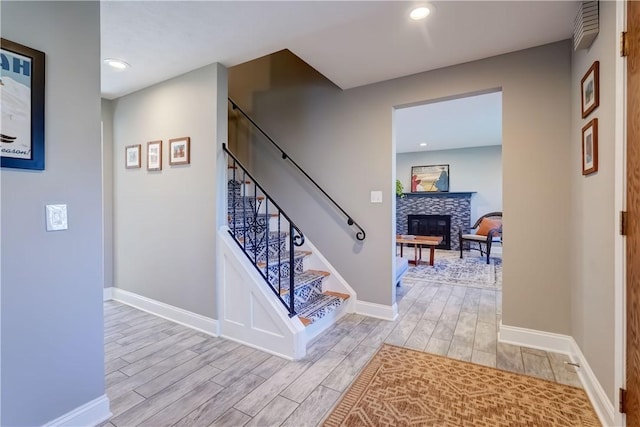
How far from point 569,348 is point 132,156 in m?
4.39

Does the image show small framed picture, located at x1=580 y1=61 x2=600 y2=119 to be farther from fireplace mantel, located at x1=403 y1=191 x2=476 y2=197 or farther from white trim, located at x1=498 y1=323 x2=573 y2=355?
fireplace mantel, located at x1=403 y1=191 x2=476 y2=197

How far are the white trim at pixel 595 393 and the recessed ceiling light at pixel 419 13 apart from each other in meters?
2.41

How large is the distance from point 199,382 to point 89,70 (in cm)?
191

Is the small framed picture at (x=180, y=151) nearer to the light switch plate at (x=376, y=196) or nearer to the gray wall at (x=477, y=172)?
the light switch plate at (x=376, y=196)

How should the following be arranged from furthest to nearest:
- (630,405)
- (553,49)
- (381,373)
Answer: (553,49) < (381,373) < (630,405)

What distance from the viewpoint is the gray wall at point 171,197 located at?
2.54m

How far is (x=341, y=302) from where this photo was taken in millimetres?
2906

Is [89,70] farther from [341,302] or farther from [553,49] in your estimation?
[553,49]

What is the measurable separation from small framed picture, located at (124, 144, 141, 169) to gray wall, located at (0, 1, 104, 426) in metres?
1.73

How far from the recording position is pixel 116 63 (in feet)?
8.12

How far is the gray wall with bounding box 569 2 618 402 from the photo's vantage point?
4.75ft

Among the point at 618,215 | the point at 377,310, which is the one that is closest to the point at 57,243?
the point at 377,310

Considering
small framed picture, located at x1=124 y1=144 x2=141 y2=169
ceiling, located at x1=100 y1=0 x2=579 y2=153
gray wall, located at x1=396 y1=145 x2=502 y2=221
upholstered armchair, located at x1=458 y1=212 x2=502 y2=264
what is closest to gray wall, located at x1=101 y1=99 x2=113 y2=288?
small framed picture, located at x1=124 y1=144 x2=141 y2=169

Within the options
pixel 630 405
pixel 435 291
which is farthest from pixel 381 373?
pixel 435 291
